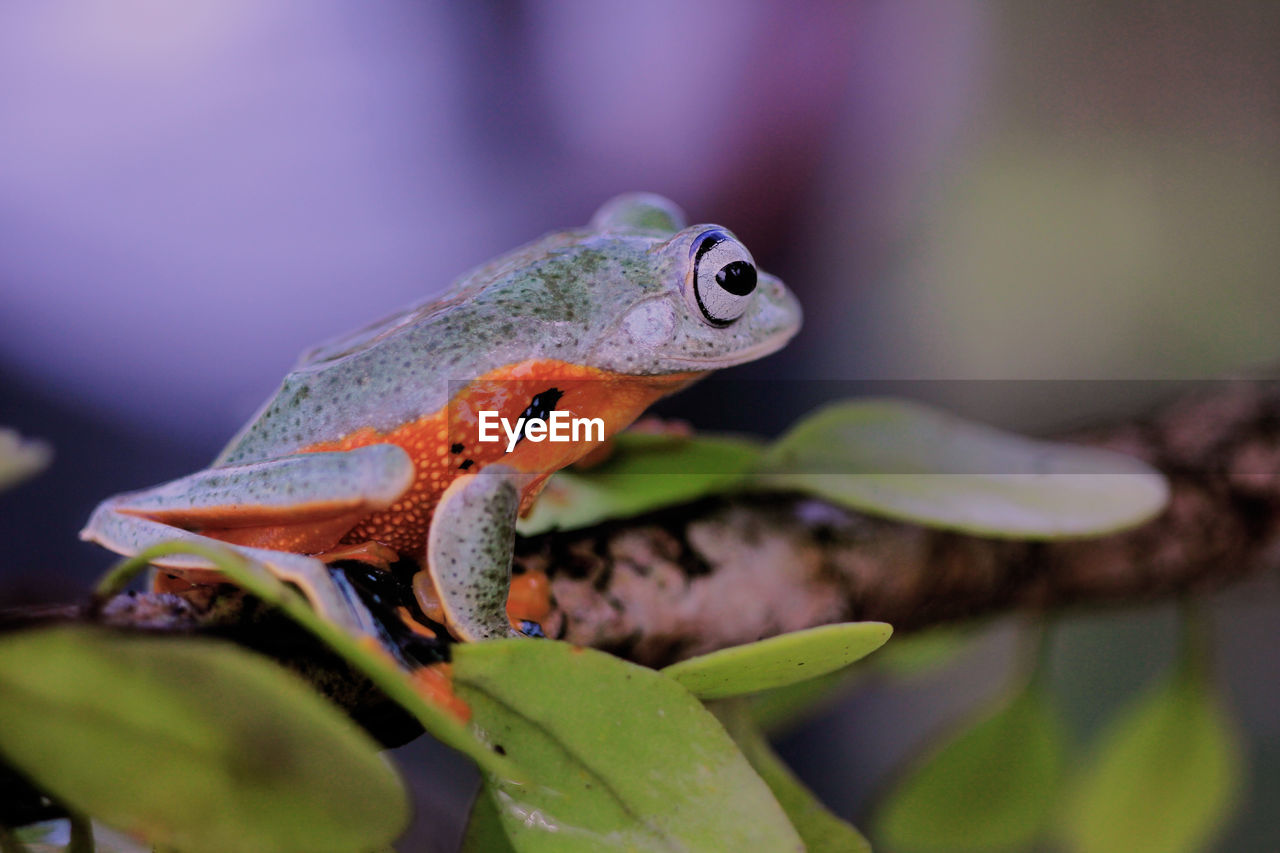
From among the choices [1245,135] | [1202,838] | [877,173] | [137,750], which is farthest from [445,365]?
[1245,135]

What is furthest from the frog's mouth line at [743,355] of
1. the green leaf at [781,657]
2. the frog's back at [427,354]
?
the green leaf at [781,657]

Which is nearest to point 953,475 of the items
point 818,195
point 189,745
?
point 189,745

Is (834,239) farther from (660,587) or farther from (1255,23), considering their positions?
(660,587)

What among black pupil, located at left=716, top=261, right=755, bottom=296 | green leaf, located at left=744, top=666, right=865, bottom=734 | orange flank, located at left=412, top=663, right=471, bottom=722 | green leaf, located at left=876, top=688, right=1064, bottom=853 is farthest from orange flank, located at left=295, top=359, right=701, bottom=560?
green leaf, located at left=876, top=688, right=1064, bottom=853

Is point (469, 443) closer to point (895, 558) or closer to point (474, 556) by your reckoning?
point (474, 556)

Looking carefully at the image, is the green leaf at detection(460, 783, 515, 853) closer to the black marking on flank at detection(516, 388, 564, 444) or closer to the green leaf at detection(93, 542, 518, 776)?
the green leaf at detection(93, 542, 518, 776)

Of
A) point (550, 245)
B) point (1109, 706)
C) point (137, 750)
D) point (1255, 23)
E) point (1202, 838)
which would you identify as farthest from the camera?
point (1255, 23)
